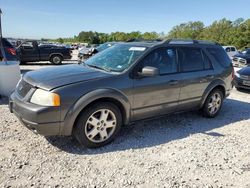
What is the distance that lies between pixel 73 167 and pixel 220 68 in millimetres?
4017

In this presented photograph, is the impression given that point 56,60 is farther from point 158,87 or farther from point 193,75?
point 158,87

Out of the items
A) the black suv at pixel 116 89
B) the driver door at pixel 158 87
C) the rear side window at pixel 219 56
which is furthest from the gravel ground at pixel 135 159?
the rear side window at pixel 219 56

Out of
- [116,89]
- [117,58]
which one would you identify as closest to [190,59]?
[117,58]

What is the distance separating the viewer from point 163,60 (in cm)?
464

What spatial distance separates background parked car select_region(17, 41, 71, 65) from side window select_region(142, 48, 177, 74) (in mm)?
12735

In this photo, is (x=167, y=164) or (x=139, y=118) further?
(x=139, y=118)

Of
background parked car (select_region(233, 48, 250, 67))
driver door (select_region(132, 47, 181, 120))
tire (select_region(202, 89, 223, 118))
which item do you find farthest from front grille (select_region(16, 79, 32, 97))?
background parked car (select_region(233, 48, 250, 67))

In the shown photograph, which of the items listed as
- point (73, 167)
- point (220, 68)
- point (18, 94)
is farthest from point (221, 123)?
point (18, 94)

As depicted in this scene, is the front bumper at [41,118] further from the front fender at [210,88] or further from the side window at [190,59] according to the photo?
the front fender at [210,88]

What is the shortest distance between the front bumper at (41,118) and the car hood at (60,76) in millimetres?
319

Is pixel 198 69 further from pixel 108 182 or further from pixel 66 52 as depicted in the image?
pixel 66 52

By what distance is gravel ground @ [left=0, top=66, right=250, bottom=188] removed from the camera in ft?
10.4

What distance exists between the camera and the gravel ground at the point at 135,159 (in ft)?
10.4

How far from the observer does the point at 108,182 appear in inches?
122
